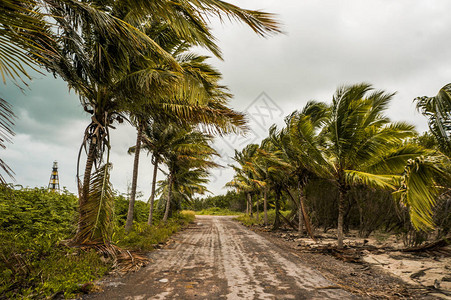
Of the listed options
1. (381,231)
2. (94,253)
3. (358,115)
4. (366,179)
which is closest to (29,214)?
(94,253)

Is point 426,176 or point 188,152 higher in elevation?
point 188,152

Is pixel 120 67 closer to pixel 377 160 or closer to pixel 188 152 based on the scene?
pixel 377 160

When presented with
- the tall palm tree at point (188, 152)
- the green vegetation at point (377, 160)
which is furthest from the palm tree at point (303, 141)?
the tall palm tree at point (188, 152)

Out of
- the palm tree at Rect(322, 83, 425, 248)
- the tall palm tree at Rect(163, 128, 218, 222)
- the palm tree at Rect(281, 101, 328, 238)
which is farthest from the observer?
the tall palm tree at Rect(163, 128, 218, 222)

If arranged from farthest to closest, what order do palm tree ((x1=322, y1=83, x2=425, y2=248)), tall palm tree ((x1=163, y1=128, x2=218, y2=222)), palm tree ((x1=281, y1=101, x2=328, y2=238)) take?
1. tall palm tree ((x1=163, y1=128, x2=218, y2=222))
2. palm tree ((x1=281, y1=101, x2=328, y2=238))
3. palm tree ((x1=322, y1=83, x2=425, y2=248))

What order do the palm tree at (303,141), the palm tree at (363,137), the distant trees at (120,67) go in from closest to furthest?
the distant trees at (120,67) < the palm tree at (363,137) < the palm tree at (303,141)

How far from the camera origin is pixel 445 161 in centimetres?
400

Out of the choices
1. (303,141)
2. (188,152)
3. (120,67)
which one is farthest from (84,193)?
(188,152)

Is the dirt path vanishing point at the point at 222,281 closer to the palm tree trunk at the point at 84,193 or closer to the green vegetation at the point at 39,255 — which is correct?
the green vegetation at the point at 39,255

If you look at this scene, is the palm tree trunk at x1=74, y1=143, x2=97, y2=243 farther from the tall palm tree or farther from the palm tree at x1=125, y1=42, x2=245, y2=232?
the tall palm tree

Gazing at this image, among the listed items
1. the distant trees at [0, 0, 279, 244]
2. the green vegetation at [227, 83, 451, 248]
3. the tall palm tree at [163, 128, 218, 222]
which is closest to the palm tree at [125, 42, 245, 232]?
the distant trees at [0, 0, 279, 244]

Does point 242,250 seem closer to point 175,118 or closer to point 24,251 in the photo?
point 175,118

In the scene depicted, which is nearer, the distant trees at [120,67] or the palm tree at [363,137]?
the distant trees at [120,67]

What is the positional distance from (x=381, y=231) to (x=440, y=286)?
7.04m
